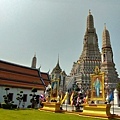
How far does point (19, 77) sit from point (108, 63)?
3555 cm

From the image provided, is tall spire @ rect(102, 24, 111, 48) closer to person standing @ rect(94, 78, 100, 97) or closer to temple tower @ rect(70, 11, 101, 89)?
temple tower @ rect(70, 11, 101, 89)

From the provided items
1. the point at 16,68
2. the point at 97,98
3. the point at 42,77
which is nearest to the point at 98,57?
the point at 42,77

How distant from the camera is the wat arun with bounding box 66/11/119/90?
190 ft

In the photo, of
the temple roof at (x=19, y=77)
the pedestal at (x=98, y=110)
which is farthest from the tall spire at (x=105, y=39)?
the pedestal at (x=98, y=110)

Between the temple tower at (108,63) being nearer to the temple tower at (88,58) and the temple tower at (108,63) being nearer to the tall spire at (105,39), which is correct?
the tall spire at (105,39)

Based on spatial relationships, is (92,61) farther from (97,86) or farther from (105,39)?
(97,86)

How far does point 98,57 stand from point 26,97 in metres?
45.0

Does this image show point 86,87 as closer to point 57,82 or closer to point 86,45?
point 86,45

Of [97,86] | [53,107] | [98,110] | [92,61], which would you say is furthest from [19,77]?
[92,61]

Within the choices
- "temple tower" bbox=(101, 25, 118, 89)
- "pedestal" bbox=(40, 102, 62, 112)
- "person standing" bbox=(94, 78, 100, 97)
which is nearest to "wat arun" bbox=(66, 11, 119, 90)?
"temple tower" bbox=(101, 25, 118, 89)

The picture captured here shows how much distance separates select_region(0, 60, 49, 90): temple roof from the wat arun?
24.9 metres

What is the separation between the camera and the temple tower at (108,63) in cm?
5667

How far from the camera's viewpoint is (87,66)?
67312mm

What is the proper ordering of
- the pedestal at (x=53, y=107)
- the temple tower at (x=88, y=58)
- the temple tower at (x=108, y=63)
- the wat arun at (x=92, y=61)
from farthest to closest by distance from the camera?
1. the temple tower at (x=88, y=58)
2. the wat arun at (x=92, y=61)
3. the temple tower at (x=108, y=63)
4. the pedestal at (x=53, y=107)
